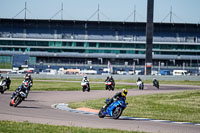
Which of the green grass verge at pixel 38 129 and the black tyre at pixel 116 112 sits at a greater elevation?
the black tyre at pixel 116 112

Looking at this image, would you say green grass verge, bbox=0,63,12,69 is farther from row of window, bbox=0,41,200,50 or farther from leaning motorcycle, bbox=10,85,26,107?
leaning motorcycle, bbox=10,85,26,107

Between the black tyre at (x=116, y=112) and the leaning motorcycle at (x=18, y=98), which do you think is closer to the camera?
the black tyre at (x=116, y=112)

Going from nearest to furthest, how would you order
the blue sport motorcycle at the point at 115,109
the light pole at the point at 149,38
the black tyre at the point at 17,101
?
the blue sport motorcycle at the point at 115,109
the black tyre at the point at 17,101
the light pole at the point at 149,38

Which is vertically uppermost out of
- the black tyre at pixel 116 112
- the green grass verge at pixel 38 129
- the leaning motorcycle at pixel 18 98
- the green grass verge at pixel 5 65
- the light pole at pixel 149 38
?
the light pole at pixel 149 38

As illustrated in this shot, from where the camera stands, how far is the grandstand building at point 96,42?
12069 centimetres

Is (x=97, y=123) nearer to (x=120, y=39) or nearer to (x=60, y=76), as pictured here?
(x=60, y=76)

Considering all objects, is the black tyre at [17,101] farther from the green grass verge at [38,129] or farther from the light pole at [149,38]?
the light pole at [149,38]

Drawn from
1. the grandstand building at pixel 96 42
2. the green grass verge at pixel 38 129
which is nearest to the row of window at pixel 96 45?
the grandstand building at pixel 96 42

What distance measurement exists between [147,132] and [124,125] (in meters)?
2.27

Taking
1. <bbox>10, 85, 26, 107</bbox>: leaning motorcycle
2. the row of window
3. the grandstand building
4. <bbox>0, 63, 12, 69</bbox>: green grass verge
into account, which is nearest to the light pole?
the grandstand building

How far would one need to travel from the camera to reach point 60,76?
83.4m

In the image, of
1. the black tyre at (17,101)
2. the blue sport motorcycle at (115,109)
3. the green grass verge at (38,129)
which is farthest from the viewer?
the black tyre at (17,101)

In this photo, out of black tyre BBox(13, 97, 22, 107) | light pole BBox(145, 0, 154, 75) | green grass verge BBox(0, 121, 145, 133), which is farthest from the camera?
light pole BBox(145, 0, 154, 75)

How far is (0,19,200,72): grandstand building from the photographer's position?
120688 mm
